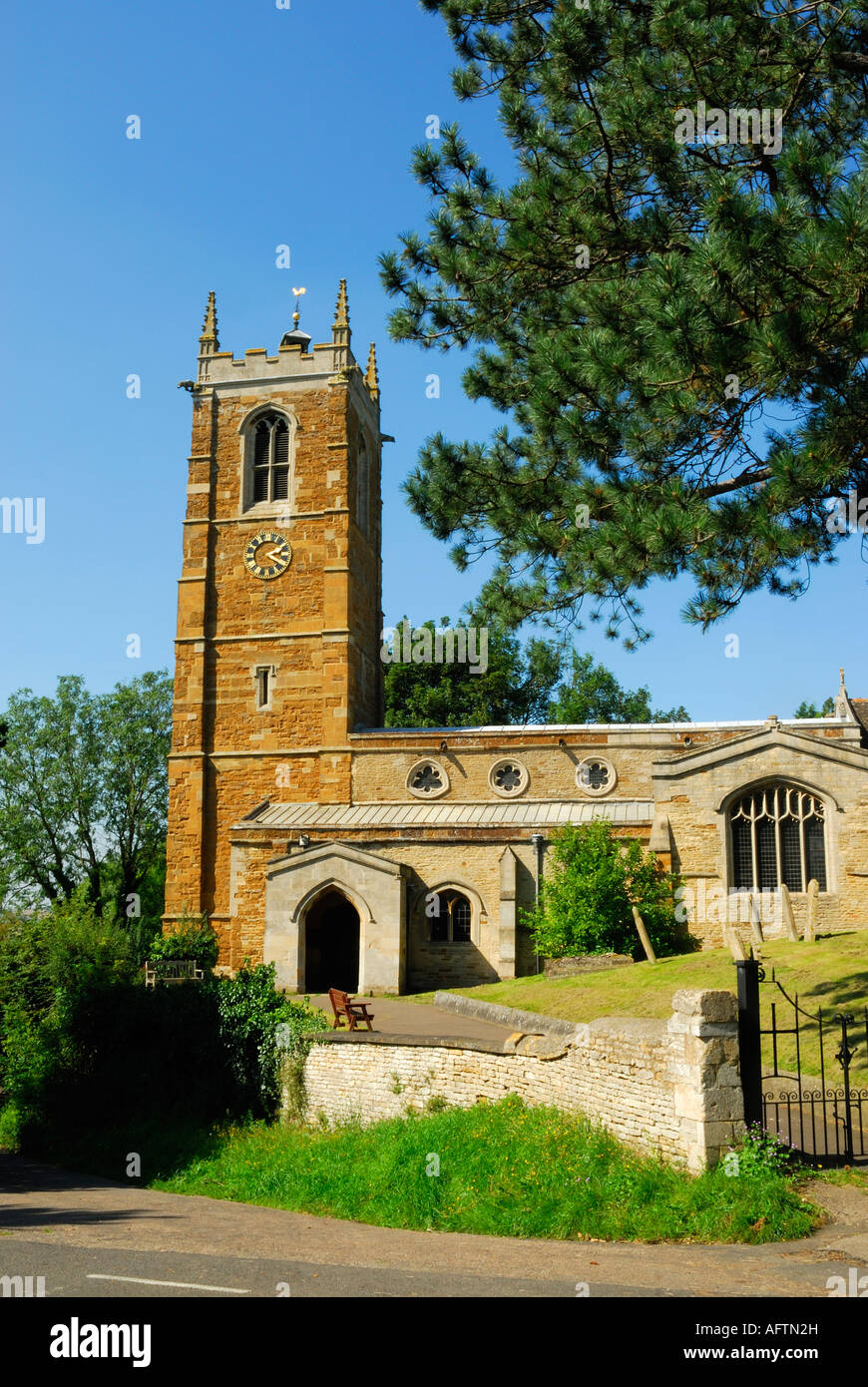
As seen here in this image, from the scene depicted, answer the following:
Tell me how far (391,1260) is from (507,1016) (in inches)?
358

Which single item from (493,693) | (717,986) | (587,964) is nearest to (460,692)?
(493,693)

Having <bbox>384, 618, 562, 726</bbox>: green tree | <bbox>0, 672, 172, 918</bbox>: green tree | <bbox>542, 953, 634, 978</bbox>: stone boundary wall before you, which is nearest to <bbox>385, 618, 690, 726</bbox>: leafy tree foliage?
<bbox>384, 618, 562, 726</bbox>: green tree

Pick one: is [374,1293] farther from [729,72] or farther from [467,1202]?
[729,72]

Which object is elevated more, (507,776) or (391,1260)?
(507,776)

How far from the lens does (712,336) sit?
9.33m

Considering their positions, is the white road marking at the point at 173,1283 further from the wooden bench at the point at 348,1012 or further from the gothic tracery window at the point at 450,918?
the gothic tracery window at the point at 450,918

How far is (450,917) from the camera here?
86.3 feet

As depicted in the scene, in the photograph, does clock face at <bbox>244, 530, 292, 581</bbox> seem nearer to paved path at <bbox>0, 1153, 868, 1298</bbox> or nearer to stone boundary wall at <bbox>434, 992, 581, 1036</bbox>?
stone boundary wall at <bbox>434, 992, 581, 1036</bbox>

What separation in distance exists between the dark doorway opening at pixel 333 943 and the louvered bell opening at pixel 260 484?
13666 mm

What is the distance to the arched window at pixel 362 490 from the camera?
35.0m

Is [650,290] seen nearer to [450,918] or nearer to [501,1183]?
[501,1183]

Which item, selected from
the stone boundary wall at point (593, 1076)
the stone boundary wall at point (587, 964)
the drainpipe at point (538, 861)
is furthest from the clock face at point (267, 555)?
→ the stone boundary wall at point (593, 1076)

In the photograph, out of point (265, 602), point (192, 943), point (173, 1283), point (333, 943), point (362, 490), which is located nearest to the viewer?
point (173, 1283)

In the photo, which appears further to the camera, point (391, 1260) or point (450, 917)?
point (450, 917)
